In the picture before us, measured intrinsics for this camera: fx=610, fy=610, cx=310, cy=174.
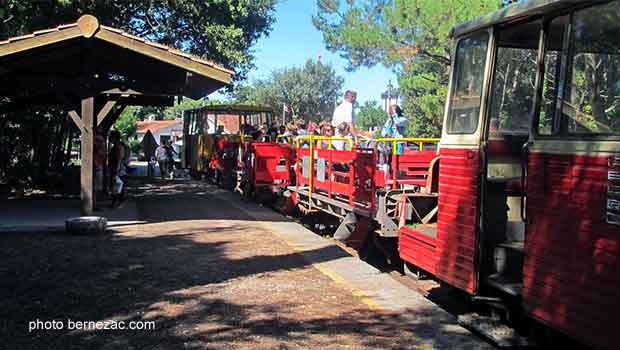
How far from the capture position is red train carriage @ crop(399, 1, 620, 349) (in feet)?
12.6

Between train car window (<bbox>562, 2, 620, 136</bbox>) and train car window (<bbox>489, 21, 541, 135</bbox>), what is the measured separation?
0.92 m

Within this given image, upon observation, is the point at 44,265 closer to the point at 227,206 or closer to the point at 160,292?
the point at 160,292

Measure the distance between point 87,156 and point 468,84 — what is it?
773 centimetres

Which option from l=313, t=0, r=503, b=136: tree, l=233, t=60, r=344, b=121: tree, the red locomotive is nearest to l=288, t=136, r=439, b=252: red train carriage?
the red locomotive

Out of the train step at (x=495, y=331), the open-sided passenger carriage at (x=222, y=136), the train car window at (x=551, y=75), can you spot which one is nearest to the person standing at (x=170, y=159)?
the open-sided passenger carriage at (x=222, y=136)

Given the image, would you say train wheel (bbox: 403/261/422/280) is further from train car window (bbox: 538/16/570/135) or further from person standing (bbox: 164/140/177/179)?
person standing (bbox: 164/140/177/179)

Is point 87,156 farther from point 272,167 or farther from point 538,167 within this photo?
point 538,167

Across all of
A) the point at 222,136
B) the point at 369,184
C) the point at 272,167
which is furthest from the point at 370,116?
the point at 369,184

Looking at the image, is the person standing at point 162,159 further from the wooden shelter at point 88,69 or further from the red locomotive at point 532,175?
the red locomotive at point 532,175

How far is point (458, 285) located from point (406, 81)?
74.7 feet

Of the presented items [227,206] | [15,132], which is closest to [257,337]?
[227,206]

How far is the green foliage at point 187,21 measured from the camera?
16891 mm

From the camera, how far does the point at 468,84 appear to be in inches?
224

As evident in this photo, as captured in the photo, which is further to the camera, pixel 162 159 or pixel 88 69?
pixel 162 159
